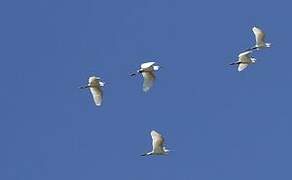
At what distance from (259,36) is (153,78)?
732 centimetres

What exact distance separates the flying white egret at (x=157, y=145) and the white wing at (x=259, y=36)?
789 cm

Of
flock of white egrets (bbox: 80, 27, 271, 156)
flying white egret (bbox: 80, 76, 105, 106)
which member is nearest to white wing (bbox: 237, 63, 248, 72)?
flock of white egrets (bbox: 80, 27, 271, 156)

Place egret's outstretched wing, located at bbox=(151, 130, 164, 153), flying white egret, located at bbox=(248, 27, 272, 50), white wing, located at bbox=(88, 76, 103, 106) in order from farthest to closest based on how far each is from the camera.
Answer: flying white egret, located at bbox=(248, 27, 272, 50) → white wing, located at bbox=(88, 76, 103, 106) → egret's outstretched wing, located at bbox=(151, 130, 164, 153)

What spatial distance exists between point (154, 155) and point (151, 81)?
11.6ft

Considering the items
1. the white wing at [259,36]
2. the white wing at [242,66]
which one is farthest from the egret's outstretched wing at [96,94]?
the white wing at [259,36]

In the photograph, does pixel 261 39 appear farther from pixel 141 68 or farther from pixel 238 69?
Result: pixel 141 68

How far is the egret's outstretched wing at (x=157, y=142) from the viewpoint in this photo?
59375mm

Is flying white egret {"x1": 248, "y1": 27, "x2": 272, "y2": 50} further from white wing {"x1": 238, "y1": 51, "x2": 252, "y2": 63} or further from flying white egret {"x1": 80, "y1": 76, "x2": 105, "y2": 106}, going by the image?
flying white egret {"x1": 80, "y1": 76, "x2": 105, "y2": 106}

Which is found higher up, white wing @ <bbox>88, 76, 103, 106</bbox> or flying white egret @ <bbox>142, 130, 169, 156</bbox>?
white wing @ <bbox>88, 76, 103, 106</bbox>

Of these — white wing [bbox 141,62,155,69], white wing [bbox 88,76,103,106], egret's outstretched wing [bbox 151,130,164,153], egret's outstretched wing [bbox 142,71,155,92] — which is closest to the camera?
egret's outstretched wing [bbox 142,71,155,92]

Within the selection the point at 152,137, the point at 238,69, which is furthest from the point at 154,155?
the point at 238,69

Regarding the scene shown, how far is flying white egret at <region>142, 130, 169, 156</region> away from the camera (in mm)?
59406

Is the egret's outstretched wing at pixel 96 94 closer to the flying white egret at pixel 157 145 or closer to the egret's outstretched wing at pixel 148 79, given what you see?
the egret's outstretched wing at pixel 148 79

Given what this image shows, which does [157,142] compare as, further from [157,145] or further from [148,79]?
[148,79]
